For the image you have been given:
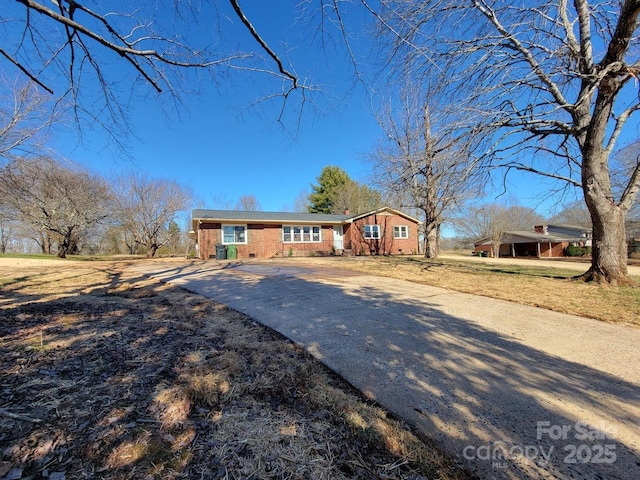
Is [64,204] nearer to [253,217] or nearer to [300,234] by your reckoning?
[253,217]

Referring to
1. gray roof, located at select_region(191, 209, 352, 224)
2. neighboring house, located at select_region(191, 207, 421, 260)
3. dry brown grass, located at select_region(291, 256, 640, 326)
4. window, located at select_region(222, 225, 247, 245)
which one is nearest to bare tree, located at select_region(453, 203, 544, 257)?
neighboring house, located at select_region(191, 207, 421, 260)

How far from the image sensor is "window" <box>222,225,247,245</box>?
1798 centimetres

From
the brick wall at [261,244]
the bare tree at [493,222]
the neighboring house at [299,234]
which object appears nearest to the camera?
the brick wall at [261,244]

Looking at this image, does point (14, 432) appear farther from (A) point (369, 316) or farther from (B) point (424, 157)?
(B) point (424, 157)

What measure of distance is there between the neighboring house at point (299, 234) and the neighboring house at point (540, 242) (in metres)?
16.6

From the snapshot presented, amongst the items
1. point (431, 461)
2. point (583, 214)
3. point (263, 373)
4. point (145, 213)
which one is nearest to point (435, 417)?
point (431, 461)

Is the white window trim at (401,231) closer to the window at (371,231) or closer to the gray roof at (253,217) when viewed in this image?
the window at (371,231)

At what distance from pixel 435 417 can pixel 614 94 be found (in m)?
8.31

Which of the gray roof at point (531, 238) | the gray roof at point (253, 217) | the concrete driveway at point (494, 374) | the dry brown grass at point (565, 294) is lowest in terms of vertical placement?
the concrete driveway at point (494, 374)

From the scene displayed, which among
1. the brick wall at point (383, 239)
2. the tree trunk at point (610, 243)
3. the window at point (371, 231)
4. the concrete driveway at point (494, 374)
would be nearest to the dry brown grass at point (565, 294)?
the tree trunk at point (610, 243)

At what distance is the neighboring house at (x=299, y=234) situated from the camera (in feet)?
57.8

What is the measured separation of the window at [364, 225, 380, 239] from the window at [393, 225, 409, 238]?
1747mm

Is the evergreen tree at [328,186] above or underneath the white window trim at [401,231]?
above

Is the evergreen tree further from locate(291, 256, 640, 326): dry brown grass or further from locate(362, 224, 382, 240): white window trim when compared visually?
locate(291, 256, 640, 326): dry brown grass
